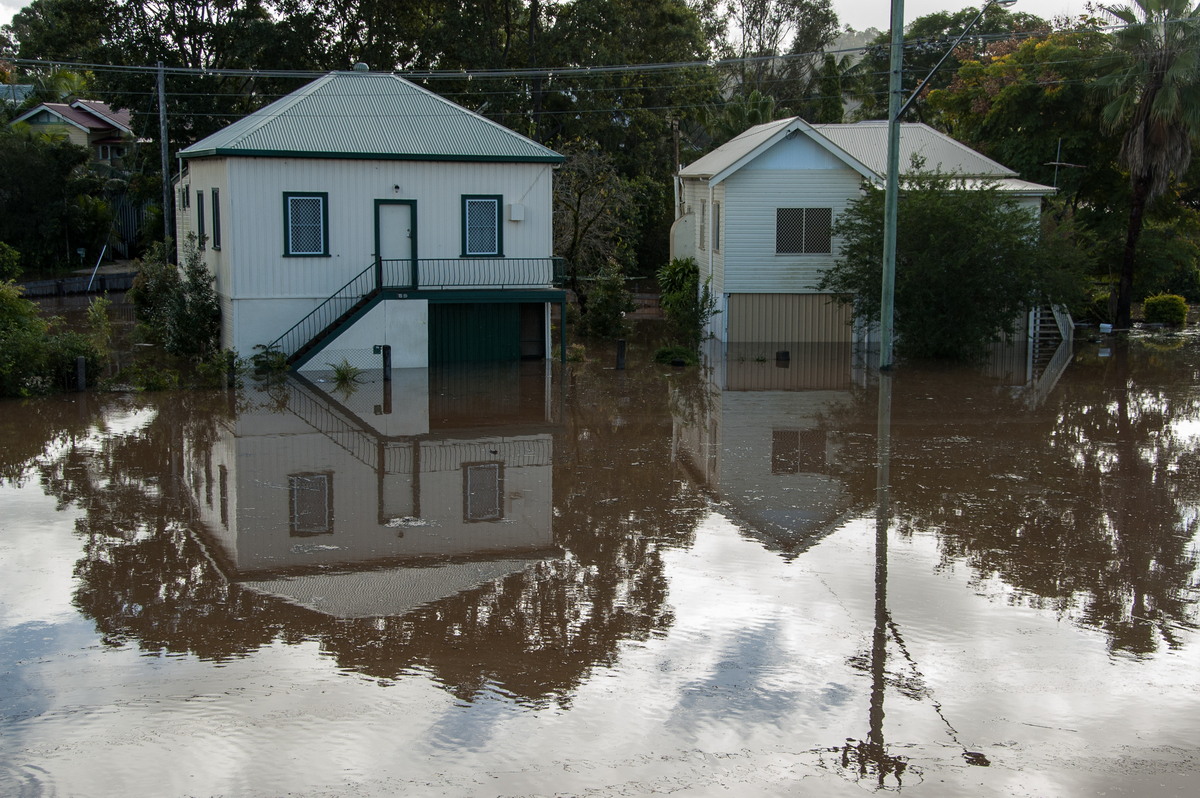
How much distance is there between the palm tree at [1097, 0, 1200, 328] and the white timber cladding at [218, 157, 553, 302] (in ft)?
55.6

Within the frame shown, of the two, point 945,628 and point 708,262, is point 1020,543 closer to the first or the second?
point 945,628

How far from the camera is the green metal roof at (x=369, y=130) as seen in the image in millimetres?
25172

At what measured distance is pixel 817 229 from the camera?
30.7 m

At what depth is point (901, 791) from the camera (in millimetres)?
7875

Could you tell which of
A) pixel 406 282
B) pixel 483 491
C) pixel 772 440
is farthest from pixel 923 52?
pixel 483 491

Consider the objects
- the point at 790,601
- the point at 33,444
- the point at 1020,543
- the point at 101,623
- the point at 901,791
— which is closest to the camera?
the point at 901,791

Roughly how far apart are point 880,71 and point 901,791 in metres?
62.2

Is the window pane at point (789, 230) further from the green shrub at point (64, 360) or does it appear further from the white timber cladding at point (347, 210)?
the green shrub at point (64, 360)

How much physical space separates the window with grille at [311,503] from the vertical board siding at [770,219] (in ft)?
54.7

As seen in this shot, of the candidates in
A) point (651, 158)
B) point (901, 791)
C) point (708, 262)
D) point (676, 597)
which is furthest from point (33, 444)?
point (651, 158)

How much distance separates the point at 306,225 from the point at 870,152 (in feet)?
51.3

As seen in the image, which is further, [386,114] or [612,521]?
[386,114]

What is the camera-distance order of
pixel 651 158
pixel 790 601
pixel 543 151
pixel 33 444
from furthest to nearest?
pixel 651 158 < pixel 543 151 < pixel 33 444 < pixel 790 601

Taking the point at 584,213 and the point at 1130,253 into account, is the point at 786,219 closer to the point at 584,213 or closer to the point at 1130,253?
the point at 584,213
